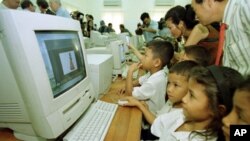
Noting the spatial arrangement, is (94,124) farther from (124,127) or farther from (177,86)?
(177,86)

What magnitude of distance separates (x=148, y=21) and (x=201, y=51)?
363cm

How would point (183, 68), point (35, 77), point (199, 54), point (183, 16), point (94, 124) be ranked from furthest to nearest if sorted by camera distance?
point (183, 16) < point (199, 54) < point (183, 68) < point (94, 124) < point (35, 77)

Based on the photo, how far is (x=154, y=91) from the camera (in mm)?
1455

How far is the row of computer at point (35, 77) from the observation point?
27.3 inches

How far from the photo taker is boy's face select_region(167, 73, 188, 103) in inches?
48.9

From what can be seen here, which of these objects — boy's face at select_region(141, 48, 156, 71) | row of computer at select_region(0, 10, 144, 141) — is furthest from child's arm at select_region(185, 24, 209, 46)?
row of computer at select_region(0, 10, 144, 141)

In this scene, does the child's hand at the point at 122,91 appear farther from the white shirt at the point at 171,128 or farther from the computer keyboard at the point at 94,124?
the white shirt at the point at 171,128

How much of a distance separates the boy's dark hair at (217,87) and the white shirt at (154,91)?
521 millimetres

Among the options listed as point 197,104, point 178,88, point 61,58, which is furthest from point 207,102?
point 61,58

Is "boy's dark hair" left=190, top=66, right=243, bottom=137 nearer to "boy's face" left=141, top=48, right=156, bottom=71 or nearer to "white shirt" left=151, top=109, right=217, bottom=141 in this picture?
"white shirt" left=151, top=109, right=217, bottom=141

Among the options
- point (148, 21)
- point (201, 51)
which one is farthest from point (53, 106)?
point (148, 21)

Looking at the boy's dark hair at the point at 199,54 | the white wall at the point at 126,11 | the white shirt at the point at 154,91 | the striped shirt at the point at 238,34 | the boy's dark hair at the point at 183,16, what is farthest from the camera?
the white wall at the point at 126,11

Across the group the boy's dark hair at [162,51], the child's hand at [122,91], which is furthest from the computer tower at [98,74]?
the boy's dark hair at [162,51]

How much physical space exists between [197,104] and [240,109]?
0.19 metres
